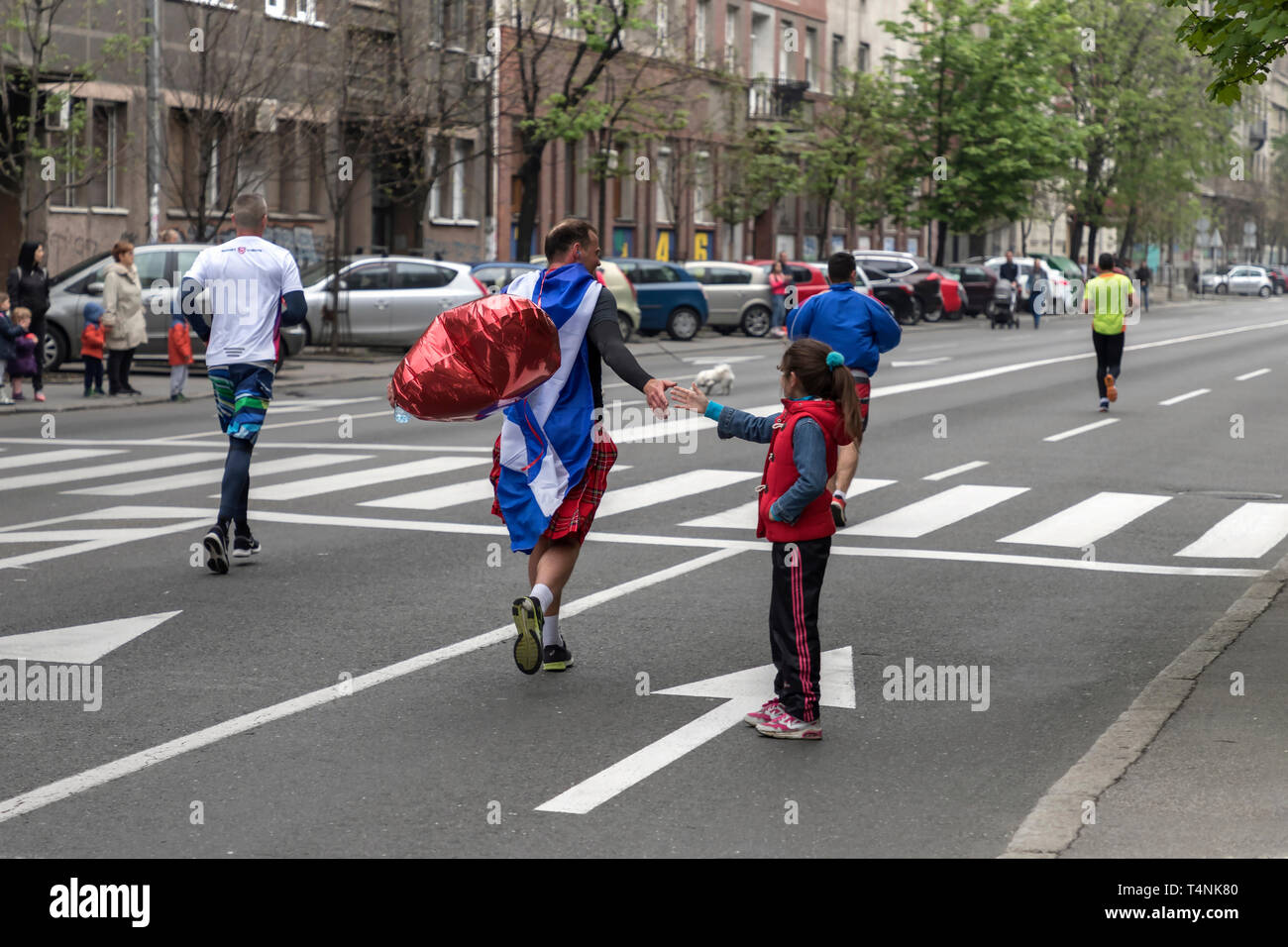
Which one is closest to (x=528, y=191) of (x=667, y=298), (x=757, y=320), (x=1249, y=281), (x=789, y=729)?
(x=667, y=298)

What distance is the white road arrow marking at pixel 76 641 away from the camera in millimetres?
7863

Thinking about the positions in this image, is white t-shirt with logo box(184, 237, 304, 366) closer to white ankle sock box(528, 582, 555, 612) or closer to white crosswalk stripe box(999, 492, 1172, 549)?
white ankle sock box(528, 582, 555, 612)

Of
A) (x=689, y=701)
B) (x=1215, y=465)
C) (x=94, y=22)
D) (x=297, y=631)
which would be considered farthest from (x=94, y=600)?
(x=94, y=22)

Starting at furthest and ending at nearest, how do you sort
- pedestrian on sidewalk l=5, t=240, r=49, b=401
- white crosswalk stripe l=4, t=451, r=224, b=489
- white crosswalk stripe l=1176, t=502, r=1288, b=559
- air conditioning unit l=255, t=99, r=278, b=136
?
air conditioning unit l=255, t=99, r=278, b=136
pedestrian on sidewalk l=5, t=240, r=49, b=401
white crosswalk stripe l=4, t=451, r=224, b=489
white crosswalk stripe l=1176, t=502, r=1288, b=559

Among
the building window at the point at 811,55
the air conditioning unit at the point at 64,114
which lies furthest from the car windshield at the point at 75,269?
the building window at the point at 811,55

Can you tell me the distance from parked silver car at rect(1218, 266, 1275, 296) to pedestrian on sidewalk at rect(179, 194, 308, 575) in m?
87.1

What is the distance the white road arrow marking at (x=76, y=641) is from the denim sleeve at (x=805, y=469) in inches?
121

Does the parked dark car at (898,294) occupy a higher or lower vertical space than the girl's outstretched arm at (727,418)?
lower

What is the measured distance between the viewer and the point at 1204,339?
41.1 metres

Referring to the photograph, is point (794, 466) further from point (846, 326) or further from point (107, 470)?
point (107, 470)

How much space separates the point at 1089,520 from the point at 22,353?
40.4 feet

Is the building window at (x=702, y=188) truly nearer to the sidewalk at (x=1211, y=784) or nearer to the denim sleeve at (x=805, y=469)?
the sidewalk at (x=1211, y=784)

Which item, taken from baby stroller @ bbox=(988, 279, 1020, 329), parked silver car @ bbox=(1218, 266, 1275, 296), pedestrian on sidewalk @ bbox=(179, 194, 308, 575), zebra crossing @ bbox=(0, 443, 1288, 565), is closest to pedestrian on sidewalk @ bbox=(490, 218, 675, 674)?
pedestrian on sidewalk @ bbox=(179, 194, 308, 575)

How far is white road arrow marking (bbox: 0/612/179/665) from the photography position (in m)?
7.86
